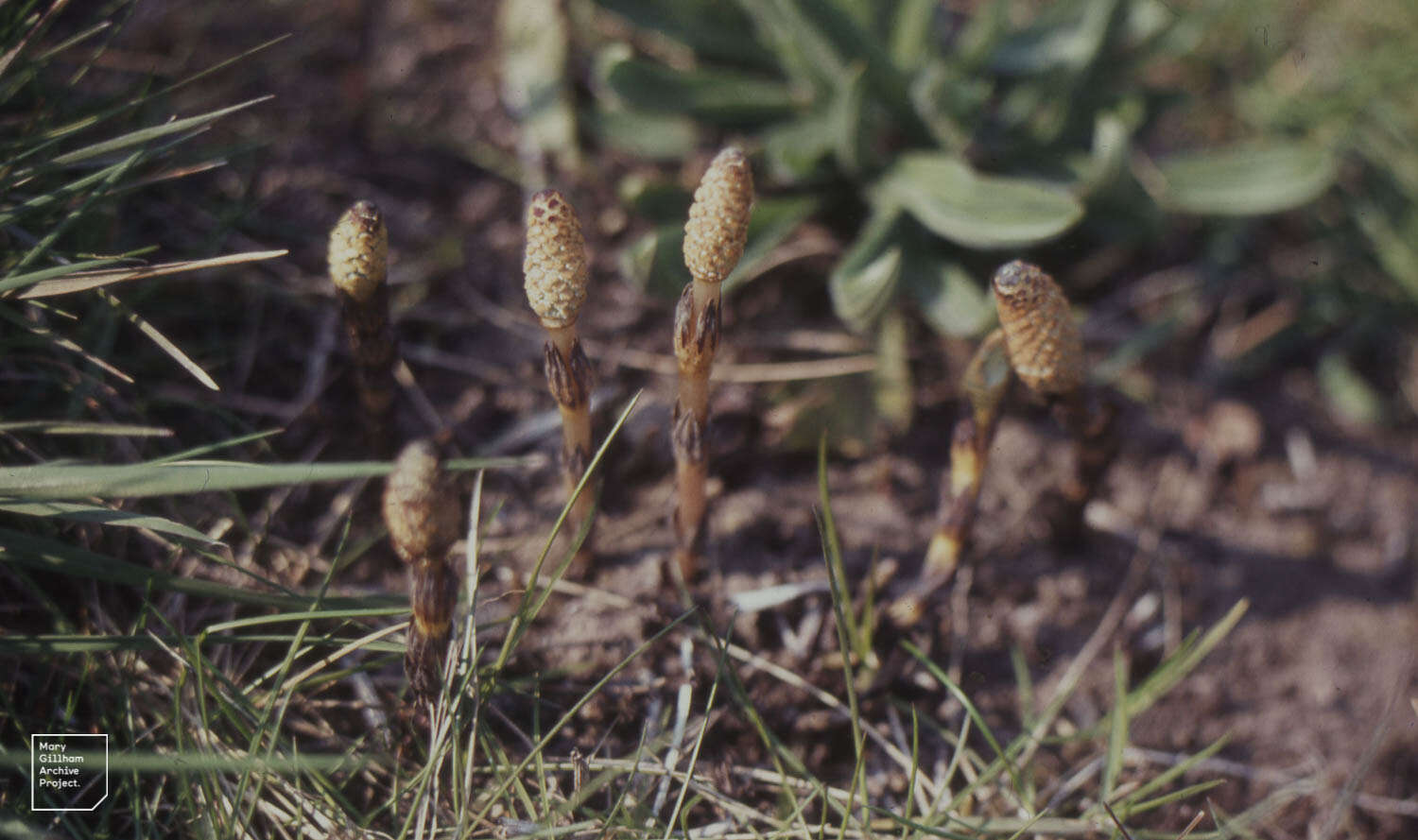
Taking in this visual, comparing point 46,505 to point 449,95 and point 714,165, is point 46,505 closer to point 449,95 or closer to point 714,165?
point 714,165

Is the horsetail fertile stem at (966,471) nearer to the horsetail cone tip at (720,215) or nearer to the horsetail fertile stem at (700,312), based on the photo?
the horsetail fertile stem at (700,312)

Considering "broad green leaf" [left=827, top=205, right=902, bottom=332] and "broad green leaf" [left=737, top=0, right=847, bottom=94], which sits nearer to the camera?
"broad green leaf" [left=827, top=205, right=902, bottom=332]

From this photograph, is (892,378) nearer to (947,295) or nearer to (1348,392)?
(947,295)

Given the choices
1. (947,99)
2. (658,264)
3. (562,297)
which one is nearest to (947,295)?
(947,99)

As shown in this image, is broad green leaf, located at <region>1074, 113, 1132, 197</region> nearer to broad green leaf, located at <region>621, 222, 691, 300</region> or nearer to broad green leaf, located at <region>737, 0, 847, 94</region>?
broad green leaf, located at <region>737, 0, 847, 94</region>

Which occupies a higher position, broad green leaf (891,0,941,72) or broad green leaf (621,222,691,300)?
broad green leaf (891,0,941,72)

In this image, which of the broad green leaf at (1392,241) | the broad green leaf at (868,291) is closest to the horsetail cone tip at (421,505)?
the broad green leaf at (868,291)

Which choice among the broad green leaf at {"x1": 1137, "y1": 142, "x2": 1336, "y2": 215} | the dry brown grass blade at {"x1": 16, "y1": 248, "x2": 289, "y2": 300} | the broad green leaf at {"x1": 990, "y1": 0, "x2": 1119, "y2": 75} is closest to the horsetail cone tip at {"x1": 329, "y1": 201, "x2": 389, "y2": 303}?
the dry brown grass blade at {"x1": 16, "y1": 248, "x2": 289, "y2": 300}

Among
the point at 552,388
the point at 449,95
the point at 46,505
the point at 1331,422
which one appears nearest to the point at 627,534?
the point at 552,388
